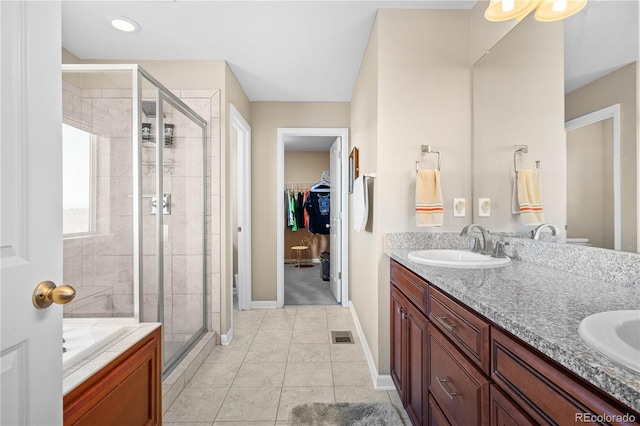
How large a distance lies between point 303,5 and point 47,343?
2.10 meters

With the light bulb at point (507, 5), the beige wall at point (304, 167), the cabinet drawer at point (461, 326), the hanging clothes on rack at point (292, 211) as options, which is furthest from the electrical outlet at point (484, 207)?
the beige wall at point (304, 167)

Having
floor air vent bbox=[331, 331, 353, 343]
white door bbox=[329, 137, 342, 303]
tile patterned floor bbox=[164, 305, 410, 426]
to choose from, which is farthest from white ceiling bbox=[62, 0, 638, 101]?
floor air vent bbox=[331, 331, 353, 343]

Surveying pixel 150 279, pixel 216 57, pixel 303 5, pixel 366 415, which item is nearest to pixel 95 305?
pixel 150 279

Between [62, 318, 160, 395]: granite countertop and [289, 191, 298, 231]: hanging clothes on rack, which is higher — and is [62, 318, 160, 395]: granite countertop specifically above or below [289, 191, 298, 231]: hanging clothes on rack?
below

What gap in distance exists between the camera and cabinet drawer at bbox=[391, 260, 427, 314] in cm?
134

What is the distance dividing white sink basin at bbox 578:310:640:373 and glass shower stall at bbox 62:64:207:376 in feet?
6.01

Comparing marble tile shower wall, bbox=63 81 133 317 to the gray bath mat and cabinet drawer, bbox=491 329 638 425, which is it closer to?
A: the gray bath mat

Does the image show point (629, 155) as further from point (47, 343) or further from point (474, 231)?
point (47, 343)

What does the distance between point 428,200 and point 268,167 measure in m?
2.14

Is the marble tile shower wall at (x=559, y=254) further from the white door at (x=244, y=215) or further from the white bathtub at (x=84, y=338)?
the white door at (x=244, y=215)

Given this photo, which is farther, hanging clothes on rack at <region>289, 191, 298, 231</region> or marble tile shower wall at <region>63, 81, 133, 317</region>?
hanging clothes on rack at <region>289, 191, 298, 231</region>

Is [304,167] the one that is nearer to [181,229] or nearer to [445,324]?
[181,229]

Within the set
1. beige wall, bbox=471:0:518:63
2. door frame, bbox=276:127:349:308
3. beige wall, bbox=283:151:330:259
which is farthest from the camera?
beige wall, bbox=283:151:330:259

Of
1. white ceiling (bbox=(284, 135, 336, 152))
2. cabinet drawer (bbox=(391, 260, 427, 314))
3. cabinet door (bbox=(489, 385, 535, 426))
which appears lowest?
cabinet door (bbox=(489, 385, 535, 426))
